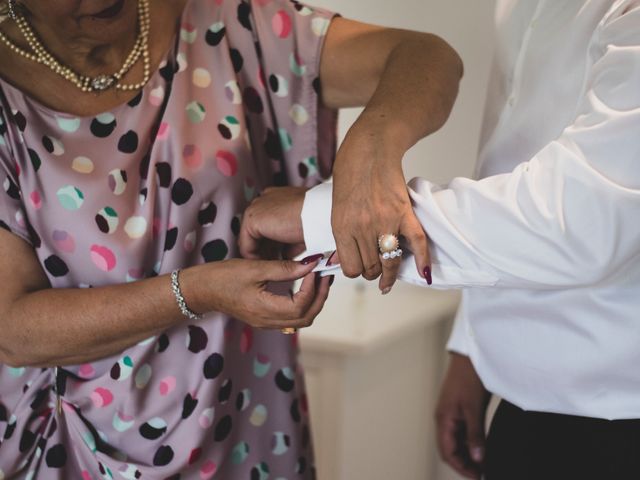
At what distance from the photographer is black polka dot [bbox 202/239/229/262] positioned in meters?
1.13

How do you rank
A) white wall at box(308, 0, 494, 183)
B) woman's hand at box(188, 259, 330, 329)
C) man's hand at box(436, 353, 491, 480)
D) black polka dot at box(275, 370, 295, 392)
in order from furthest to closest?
1. white wall at box(308, 0, 494, 183)
2. man's hand at box(436, 353, 491, 480)
3. black polka dot at box(275, 370, 295, 392)
4. woman's hand at box(188, 259, 330, 329)

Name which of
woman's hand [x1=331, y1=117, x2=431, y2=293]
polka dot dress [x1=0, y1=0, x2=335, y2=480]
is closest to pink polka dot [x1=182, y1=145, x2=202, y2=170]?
polka dot dress [x1=0, y1=0, x2=335, y2=480]

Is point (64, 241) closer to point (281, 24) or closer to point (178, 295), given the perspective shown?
point (178, 295)

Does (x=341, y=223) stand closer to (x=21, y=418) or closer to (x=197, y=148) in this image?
(x=197, y=148)

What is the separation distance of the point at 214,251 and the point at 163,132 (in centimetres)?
18

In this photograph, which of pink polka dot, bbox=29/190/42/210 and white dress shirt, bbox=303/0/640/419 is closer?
white dress shirt, bbox=303/0/640/419

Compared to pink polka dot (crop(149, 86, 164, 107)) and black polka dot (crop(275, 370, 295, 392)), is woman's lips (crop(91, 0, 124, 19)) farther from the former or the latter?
black polka dot (crop(275, 370, 295, 392))

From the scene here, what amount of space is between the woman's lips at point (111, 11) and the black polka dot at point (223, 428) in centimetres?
59

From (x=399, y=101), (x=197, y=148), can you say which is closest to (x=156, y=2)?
(x=197, y=148)

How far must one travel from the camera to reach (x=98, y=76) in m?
1.11

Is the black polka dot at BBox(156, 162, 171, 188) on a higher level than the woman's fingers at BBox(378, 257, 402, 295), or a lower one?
higher

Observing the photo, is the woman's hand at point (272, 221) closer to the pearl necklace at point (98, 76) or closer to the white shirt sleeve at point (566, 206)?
the white shirt sleeve at point (566, 206)

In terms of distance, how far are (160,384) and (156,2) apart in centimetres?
54

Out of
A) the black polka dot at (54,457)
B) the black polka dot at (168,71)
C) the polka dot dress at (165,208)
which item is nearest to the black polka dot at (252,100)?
the polka dot dress at (165,208)
